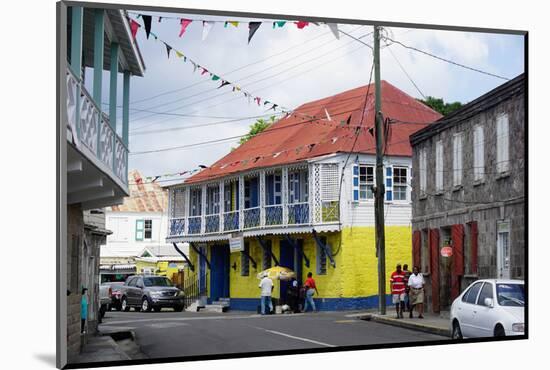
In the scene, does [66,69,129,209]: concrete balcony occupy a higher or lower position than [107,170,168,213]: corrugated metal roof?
higher

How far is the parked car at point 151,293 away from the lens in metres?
16.0

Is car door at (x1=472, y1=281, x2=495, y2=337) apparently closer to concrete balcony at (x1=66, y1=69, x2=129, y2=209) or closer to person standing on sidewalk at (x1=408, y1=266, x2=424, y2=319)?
person standing on sidewalk at (x1=408, y1=266, x2=424, y2=319)

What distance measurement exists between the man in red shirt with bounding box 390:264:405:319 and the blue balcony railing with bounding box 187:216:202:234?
3235 mm

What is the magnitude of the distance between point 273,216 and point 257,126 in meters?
1.54

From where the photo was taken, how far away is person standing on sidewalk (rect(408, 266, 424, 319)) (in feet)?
55.8

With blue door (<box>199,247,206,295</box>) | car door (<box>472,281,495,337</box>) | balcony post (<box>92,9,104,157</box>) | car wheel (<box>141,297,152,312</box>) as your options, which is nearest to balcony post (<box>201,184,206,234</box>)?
blue door (<box>199,247,206,295</box>)

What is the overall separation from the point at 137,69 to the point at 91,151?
1.94 metres

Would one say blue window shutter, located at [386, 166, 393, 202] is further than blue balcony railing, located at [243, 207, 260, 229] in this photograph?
Yes

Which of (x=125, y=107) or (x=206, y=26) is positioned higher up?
(x=206, y=26)

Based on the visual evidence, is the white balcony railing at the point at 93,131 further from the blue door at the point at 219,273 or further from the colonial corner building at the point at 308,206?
the blue door at the point at 219,273

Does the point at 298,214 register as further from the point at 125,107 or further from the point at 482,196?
the point at 125,107

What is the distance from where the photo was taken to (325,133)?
17.4 m

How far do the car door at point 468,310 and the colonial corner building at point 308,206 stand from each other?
1.15 m

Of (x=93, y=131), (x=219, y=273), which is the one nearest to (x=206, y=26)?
(x=93, y=131)
